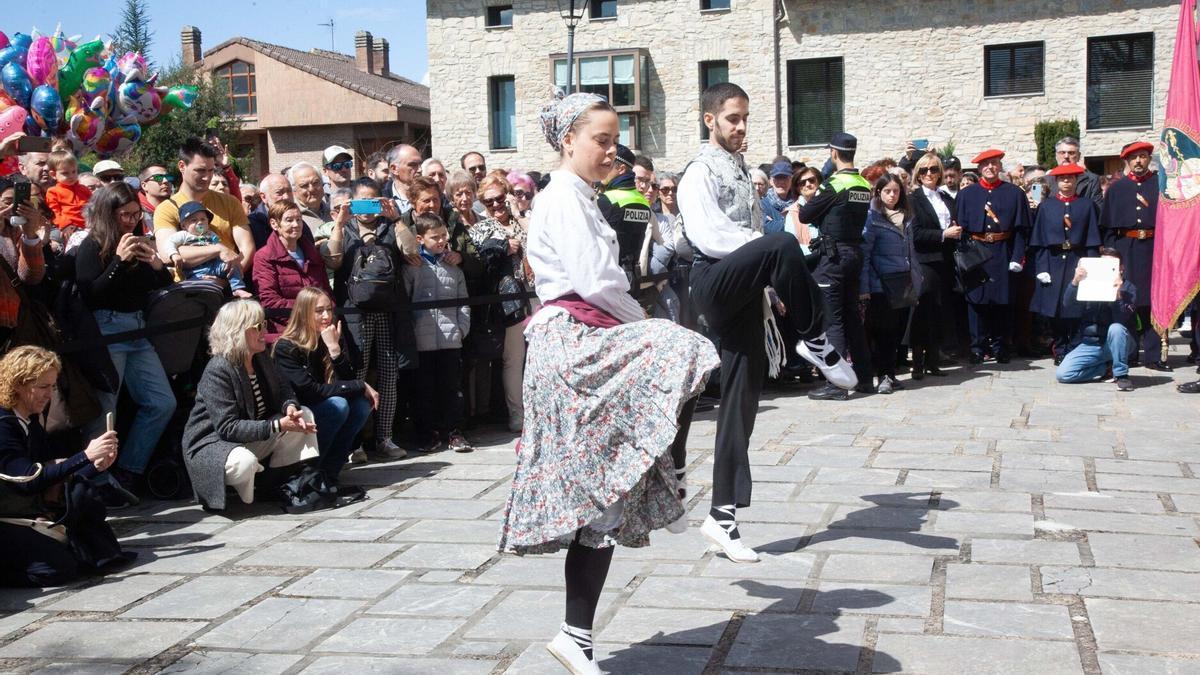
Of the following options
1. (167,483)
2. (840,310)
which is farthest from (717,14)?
(167,483)

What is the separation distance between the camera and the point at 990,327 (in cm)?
1205

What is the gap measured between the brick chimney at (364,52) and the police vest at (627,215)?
4563 cm

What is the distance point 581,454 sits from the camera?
373 centimetres

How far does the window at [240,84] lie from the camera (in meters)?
49.2

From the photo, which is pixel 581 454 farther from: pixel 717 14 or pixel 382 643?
pixel 717 14

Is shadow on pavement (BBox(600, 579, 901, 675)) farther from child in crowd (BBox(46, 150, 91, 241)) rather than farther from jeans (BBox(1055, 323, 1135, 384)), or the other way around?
jeans (BBox(1055, 323, 1135, 384))

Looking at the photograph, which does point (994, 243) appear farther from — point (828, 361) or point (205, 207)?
point (205, 207)

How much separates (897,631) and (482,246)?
5138mm

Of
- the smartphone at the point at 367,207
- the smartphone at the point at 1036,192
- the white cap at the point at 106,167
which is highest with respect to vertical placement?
the white cap at the point at 106,167

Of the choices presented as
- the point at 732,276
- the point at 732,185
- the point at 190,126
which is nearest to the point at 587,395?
the point at 732,276

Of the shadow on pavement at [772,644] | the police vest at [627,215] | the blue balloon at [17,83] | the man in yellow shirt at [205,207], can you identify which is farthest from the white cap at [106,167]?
the shadow on pavement at [772,644]

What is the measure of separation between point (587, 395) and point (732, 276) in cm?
164

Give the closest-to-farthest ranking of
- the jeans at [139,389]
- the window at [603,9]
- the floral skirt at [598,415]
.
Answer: the floral skirt at [598,415] < the jeans at [139,389] < the window at [603,9]

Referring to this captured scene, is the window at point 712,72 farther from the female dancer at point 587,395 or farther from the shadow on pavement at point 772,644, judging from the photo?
the female dancer at point 587,395
